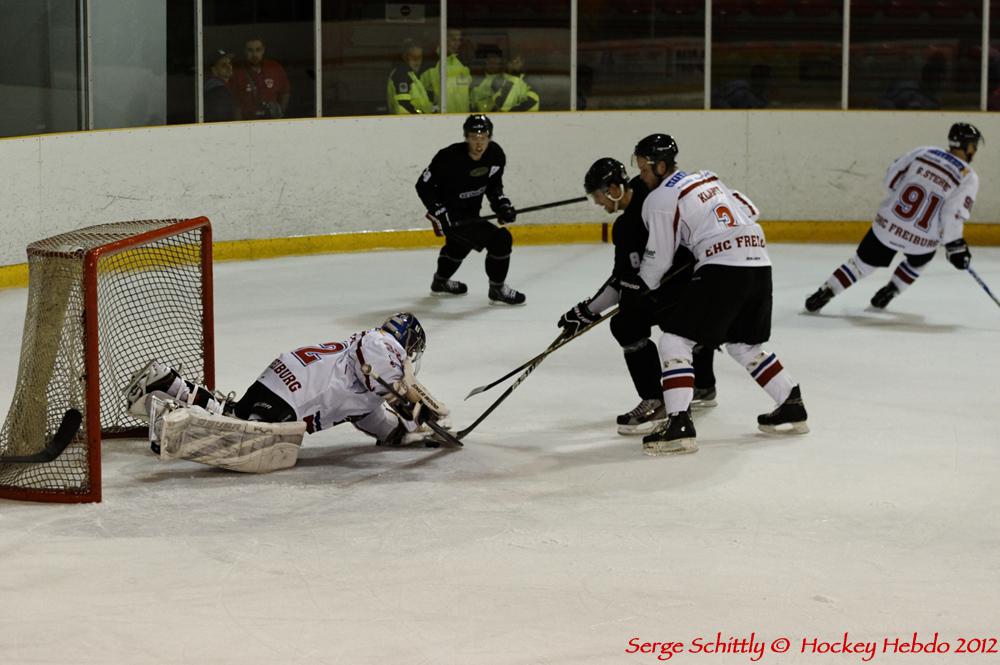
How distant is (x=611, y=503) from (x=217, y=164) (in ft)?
16.0

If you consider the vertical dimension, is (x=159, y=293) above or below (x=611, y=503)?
above

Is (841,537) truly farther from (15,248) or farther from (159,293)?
(15,248)

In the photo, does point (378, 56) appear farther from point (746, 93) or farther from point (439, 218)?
point (746, 93)

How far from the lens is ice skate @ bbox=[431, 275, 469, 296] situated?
25.3ft

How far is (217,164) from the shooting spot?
850 cm

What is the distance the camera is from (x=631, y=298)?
16.2 ft

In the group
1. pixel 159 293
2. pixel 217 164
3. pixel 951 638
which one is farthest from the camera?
pixel 217 164

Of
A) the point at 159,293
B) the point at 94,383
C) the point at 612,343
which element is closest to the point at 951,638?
the point at 94,383

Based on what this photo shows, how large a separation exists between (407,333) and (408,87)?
204 inches

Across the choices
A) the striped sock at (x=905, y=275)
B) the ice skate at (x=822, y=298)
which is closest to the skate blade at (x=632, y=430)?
the ice skate at (x=822, y=298)

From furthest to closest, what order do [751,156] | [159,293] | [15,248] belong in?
[751,156] < [15,248] < [159,293]

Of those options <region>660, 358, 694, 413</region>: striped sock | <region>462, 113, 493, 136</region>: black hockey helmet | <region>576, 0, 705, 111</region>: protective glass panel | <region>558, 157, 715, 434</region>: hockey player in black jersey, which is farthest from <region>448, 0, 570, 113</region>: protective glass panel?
<region>660, 358, 694, 413</region>: striped sock

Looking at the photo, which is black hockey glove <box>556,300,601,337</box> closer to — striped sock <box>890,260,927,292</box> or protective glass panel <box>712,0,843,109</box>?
striped sock <box>890,260,927,292</box>

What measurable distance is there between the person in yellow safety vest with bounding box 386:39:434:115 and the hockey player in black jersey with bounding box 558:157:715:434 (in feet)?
14.9
